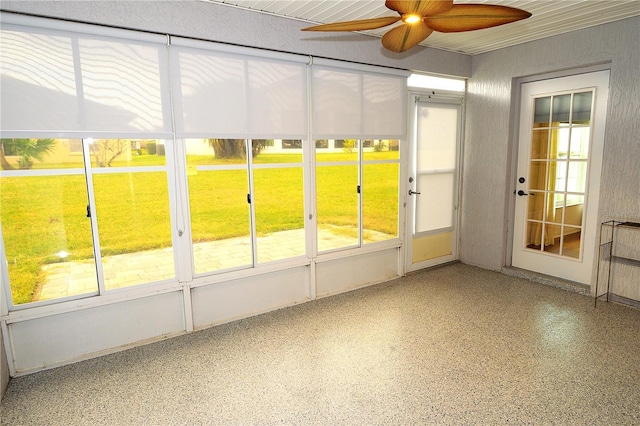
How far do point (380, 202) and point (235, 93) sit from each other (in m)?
2.07

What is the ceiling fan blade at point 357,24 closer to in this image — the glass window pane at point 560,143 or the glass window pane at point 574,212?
the glass window pane at point 560,143

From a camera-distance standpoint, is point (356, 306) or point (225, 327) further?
point (356, 306)

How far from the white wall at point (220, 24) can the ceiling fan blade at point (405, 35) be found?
1.12m

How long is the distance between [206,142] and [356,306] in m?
2.09

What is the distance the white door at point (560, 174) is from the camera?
3750 mm

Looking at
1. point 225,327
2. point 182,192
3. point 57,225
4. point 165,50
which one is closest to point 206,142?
point 182,192

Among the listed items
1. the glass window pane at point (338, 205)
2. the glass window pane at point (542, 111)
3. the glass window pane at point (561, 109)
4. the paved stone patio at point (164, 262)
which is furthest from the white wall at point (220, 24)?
the paved stone patio at point (164, 262)

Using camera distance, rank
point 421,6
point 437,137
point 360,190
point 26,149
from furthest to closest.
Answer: point 437,137, point 360,190, point 26,149, point 421,6

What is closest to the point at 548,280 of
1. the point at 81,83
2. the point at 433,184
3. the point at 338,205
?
the point at 433,184

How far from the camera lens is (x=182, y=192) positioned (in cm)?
298

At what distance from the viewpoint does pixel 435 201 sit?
4723 millimetres

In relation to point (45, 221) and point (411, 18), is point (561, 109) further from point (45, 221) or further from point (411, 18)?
point (45, 221)

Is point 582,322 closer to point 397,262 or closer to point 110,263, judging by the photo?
point 397,262

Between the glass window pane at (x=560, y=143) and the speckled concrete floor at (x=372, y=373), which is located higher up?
the glass window pane at (x=560, y=143)
